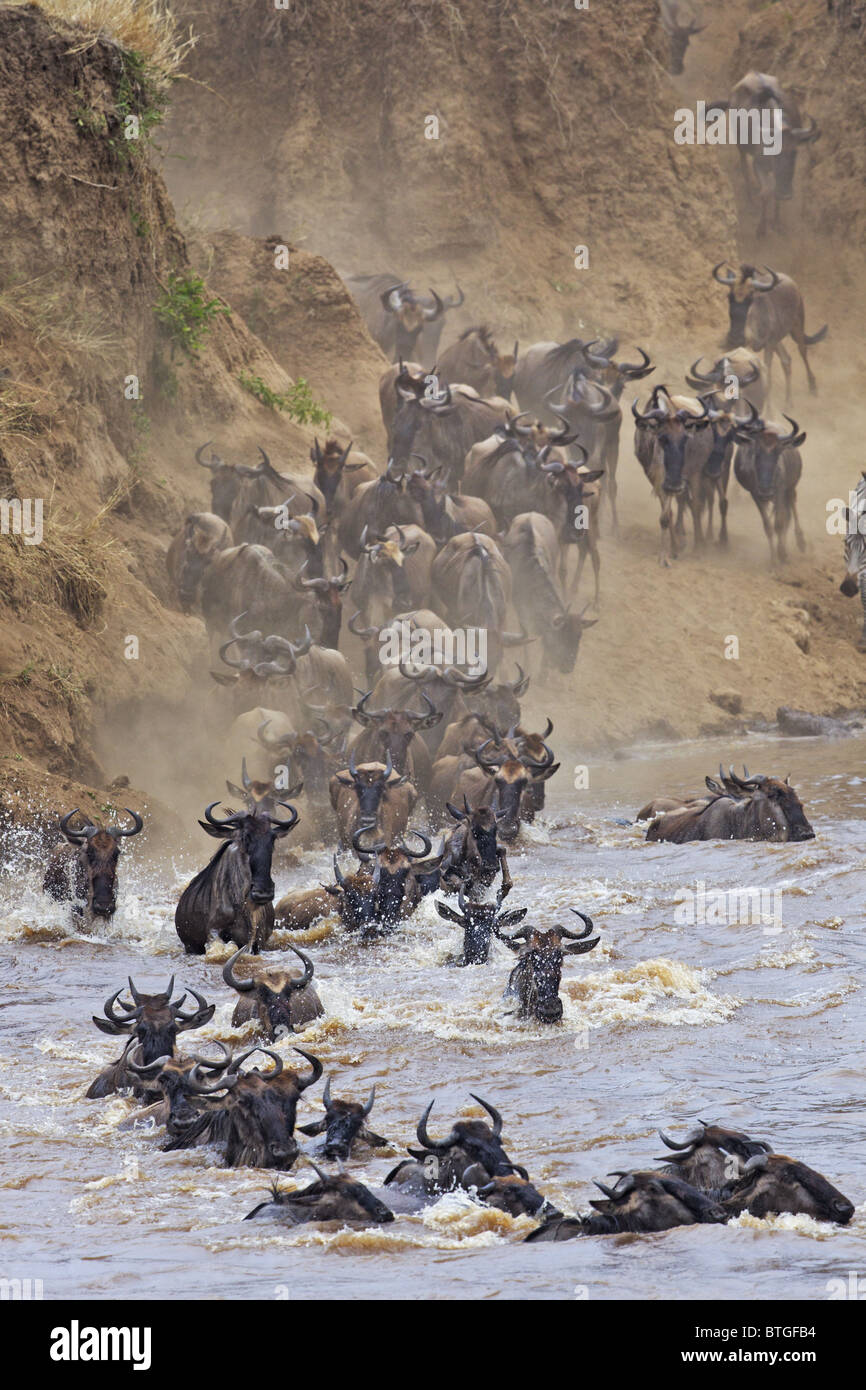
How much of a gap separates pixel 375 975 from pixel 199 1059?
2.65 m

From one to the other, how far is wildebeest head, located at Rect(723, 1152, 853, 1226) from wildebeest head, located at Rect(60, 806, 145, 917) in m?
6.07

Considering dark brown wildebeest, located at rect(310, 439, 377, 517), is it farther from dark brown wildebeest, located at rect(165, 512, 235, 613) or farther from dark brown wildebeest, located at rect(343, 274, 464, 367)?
dark brown wildebeest, located at rect(343, 274, 464, 367)

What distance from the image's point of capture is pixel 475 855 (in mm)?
11352

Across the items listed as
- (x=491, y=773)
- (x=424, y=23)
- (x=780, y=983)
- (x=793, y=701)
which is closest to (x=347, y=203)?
(x=424, y=23)

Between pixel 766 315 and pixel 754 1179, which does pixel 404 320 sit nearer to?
pixel 766 315

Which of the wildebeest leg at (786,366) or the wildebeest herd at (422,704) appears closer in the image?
the wildebeest herd at (422,704)

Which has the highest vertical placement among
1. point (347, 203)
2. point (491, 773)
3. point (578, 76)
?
point (578, 76)

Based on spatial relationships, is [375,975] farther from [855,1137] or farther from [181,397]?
[181,397]

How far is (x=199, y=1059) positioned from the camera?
25.4 ft

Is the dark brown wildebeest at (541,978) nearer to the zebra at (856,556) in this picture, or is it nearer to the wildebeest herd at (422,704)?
the wildebeest herd at (422,704)

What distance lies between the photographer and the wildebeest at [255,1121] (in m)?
6.98

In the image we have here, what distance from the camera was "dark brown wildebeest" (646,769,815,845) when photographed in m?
13.7

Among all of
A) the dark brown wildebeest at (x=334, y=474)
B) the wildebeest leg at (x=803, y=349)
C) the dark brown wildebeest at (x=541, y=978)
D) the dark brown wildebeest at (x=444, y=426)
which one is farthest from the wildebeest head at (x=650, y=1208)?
the wildebeest leg at (x=803, y=349)

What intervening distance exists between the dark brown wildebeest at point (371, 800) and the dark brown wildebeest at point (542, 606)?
201 inches
